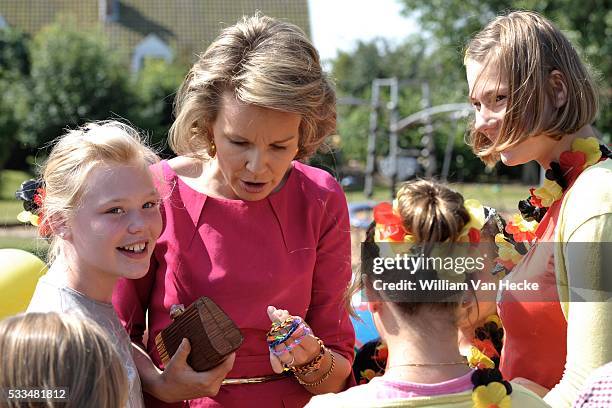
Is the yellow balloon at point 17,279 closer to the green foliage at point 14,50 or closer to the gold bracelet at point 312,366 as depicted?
the gold bracelet at point 312,366

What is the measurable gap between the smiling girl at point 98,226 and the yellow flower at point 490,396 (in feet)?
3.11

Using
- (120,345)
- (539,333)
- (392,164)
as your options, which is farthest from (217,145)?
(392,164)

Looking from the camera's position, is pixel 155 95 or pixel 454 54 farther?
pixel 155 95

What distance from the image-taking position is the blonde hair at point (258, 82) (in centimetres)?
237

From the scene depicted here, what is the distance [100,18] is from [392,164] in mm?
17483

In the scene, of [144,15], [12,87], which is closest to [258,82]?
[12,87]

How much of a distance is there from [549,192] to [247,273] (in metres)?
0.92

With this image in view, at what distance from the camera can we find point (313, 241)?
2.54 metres


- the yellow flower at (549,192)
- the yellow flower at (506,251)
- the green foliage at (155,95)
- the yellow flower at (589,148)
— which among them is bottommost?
the green foliage at (155,95)

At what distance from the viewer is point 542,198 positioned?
2279 mm

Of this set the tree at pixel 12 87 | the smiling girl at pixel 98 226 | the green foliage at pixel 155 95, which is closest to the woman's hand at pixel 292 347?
the smiling girl at pixel 98 226

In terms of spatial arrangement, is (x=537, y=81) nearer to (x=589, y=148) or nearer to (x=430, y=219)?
(x=589, y=148)

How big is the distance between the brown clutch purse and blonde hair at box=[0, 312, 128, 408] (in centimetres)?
44

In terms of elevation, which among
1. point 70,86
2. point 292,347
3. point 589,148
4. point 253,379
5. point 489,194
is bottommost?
point 489,194
